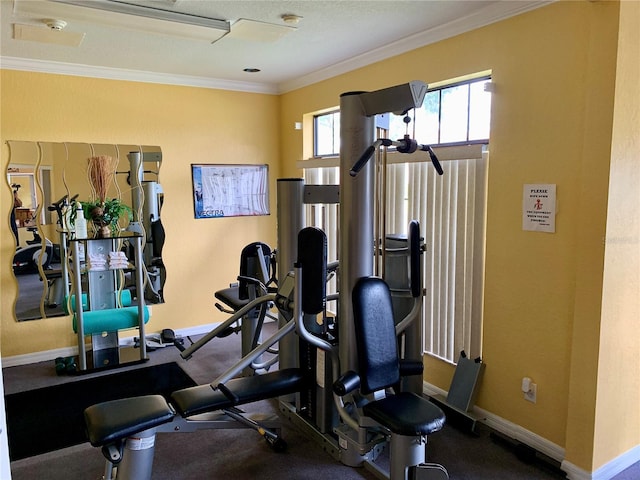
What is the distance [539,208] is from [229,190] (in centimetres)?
307

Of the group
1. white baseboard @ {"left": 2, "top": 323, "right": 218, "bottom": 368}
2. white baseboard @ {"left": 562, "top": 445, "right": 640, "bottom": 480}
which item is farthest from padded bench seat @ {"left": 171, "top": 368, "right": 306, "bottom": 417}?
white baseboard @ {"left": 2, "top": 323, "right": 218, "bottom": 368}

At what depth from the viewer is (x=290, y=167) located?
4.98 metres

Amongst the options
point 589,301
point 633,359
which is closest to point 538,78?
point 589,301

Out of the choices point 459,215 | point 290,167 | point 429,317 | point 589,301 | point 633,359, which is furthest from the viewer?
point 290,167

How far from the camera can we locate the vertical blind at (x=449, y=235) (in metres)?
2.98

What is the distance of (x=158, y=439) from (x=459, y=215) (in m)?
2.25

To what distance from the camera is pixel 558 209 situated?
2514mm

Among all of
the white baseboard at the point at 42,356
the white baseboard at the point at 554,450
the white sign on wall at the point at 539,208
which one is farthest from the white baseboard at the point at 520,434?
the white baseboard at the point at 42,356

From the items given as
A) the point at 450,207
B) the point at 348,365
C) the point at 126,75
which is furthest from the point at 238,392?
the point at 126,75

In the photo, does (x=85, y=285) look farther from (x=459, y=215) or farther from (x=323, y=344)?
(x=459, y=215)

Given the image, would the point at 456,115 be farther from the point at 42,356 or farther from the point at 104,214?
the point at 42,356

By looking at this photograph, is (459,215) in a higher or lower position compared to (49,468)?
higher

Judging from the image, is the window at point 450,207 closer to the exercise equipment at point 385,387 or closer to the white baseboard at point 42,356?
the exercise equipment at point 385,387

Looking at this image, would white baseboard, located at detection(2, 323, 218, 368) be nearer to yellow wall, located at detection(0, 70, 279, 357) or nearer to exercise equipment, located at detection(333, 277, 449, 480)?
yellow wall, located at detection(0, 70, 279, 357)
